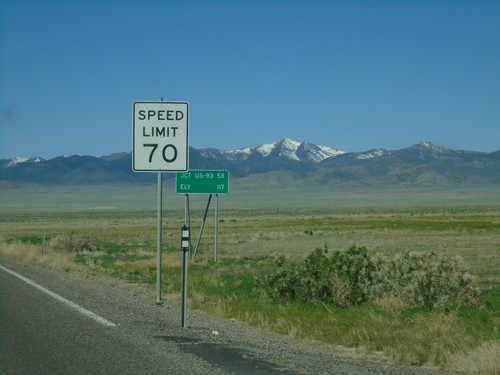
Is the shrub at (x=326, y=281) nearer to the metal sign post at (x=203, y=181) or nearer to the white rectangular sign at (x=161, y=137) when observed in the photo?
the white rectangular sign at (x=161, y=137)

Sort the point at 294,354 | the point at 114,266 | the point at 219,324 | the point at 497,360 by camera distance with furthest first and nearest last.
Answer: the point at 114,266 → the point at 219,324 → the point at 294,354 → the point at 497,360

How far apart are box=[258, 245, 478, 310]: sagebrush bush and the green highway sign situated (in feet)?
34.9

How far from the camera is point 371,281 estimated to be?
16.7 meters

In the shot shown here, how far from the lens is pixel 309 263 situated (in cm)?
1750

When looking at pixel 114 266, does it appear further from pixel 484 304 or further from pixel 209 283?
pixel 484 304

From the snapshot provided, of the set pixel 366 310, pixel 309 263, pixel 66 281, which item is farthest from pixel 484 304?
pixel 66 281

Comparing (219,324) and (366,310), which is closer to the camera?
(219,324)

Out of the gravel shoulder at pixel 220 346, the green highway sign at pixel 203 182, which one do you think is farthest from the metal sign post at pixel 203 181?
the gravel shoulder at pixel 220 346

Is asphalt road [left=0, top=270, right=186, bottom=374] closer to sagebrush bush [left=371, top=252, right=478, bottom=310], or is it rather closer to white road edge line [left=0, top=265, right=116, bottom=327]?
white road edge line [left=0, top=265, right=116, bottom=327]

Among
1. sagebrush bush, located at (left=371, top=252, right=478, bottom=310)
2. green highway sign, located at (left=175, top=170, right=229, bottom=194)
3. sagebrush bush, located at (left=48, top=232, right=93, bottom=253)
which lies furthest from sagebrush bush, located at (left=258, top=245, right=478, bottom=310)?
sagebrush bush, located at (left=48, top=232, right=93, bottom=253)

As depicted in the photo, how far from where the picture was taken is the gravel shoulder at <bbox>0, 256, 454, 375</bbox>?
9.37 metres

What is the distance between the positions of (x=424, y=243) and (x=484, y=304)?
101 ft

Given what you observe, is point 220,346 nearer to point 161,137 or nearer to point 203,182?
point 161,137

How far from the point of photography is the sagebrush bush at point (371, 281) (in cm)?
1527
